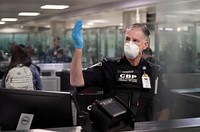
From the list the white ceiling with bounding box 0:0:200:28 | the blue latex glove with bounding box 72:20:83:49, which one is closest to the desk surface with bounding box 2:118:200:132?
the blue latex glove with bounding box 72:20:83:49

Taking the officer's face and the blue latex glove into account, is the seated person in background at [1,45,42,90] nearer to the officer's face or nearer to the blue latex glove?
the officer's face

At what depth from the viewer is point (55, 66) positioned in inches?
279

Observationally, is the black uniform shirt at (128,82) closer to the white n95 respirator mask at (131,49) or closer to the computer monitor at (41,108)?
the white n95 respirator mask at (131,49)

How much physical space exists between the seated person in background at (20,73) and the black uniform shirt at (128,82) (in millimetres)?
1746

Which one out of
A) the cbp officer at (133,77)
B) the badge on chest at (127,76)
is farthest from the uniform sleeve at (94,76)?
the badge on chest at (127,76)

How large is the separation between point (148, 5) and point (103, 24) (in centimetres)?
594

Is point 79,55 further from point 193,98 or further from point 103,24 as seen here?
point 103,24

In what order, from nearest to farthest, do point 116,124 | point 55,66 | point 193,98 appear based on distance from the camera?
point 116,124 < point 193,98 < point 55,66

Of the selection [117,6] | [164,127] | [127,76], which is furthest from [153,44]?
[164,127]

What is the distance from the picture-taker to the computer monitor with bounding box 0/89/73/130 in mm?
1559

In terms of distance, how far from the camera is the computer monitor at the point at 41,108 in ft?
5.11

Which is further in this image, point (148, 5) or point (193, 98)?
point (148, 5)

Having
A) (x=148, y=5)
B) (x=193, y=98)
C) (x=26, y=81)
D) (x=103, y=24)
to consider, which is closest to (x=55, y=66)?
(x=148, y=5)

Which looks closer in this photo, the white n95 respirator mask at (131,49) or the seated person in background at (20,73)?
the white n95 respirator mask at (131,49)
